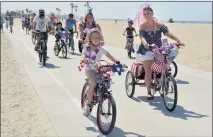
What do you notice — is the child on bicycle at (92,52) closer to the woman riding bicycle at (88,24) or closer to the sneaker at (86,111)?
the sneaker at (86,111)

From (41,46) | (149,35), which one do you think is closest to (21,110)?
(149,35)

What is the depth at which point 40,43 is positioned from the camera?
15.3 metres

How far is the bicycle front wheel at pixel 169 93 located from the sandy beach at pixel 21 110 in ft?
8.31

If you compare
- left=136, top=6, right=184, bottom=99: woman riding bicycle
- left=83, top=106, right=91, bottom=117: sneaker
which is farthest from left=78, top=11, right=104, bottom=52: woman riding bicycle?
left=83, top=106, right=91, bottom=117: sneaker

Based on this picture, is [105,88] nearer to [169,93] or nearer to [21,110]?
[169,93]

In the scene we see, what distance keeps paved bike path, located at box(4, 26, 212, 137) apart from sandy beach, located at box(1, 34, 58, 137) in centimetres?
18

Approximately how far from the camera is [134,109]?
319 inches

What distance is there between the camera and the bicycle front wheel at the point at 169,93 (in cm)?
777

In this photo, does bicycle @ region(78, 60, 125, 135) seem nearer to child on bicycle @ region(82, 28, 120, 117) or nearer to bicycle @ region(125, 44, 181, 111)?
child on bicycle @ region(82, 28, 120, 117)

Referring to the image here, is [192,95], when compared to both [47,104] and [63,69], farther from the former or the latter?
[63,69]

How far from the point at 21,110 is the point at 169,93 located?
3.15 m

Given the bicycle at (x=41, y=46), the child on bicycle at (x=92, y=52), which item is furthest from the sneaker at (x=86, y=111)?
the bicycle at (x=41, y=46)

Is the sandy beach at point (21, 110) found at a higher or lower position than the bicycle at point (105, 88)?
lower

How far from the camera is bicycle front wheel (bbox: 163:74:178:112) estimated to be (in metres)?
7.77
